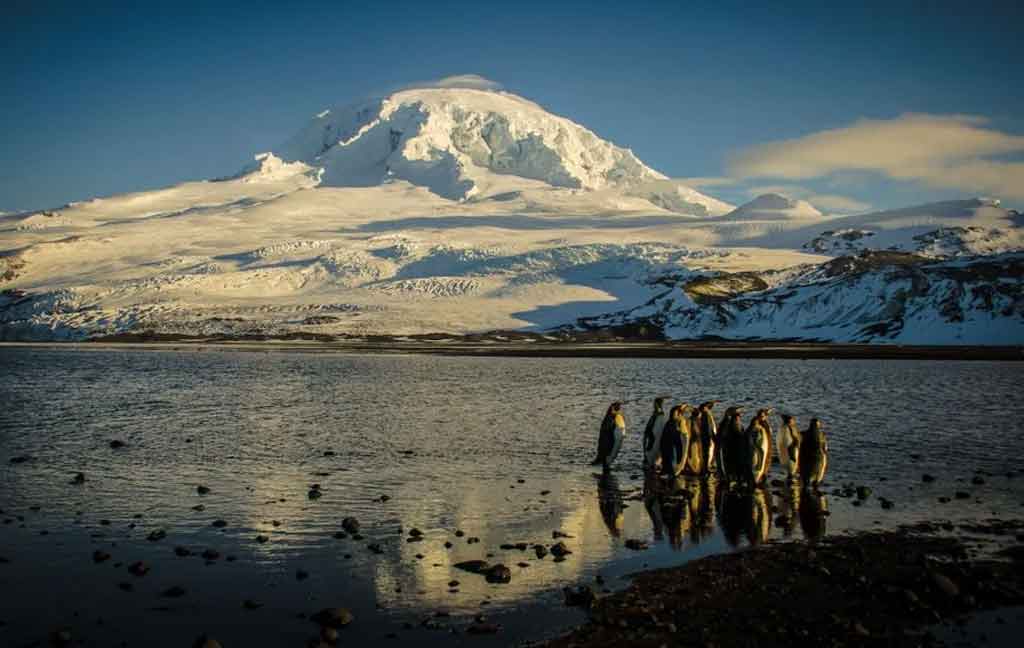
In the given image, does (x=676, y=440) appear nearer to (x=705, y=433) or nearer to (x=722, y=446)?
(x=705, y=433)

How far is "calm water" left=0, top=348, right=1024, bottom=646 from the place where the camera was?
11.3 m

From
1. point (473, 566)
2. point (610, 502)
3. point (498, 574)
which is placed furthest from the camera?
point (610, 502)

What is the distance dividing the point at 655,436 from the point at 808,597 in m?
9.93

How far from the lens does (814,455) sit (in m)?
19.1

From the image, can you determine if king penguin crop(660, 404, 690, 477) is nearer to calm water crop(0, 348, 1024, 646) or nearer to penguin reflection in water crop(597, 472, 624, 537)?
calm water crop(0, 348, 1024, 646)

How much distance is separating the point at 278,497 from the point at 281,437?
9.55m

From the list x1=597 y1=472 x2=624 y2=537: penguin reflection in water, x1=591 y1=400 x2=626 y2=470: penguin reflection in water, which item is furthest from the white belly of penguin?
x1=597 y1=472 x2=624 y2=537: penguin reflection in water

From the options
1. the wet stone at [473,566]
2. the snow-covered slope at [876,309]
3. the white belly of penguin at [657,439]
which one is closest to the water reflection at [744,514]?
the white belly of penguin at [657,439]

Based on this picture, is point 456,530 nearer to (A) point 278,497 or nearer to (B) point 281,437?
(A) point 278,497

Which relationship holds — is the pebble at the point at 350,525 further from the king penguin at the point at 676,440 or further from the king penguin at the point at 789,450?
the king penguin at the point at 789,450

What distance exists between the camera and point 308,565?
13141 millimetres

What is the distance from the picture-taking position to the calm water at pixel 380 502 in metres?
11.3

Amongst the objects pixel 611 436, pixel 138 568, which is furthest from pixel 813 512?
pixel 138 568

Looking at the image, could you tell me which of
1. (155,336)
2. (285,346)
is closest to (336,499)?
(285,346)
